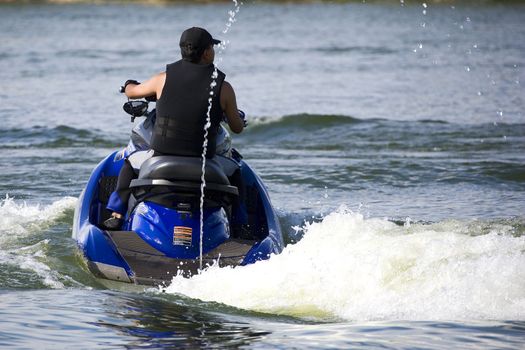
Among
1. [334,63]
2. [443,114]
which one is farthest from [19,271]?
[334,63]

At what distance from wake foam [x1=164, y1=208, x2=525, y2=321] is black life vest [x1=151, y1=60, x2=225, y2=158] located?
91cm

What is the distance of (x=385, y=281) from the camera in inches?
305

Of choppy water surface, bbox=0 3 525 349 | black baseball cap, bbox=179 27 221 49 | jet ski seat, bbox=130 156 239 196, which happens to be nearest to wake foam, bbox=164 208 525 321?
choppy water surface, bbox=0 3 525 349

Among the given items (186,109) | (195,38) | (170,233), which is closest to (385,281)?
(170,233)

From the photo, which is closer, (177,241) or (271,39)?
(177,241)

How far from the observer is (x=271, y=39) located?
3850cm

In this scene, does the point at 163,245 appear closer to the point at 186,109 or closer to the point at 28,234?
the point at 186,109

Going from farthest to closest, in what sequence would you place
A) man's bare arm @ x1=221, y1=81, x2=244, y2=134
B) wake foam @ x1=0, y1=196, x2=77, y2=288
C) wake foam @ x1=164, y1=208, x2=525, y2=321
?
wake foam @ x1=0, y1=196, x2=77, y2=288, man's bare arm @ x1=221, y1=81, x2=244, y2=134, wake foam @ x1=164, y1=208, x2=525, y2=321

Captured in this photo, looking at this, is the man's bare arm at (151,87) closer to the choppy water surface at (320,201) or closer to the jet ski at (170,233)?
the jet ski at (170,233)

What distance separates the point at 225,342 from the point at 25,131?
10.7 meters

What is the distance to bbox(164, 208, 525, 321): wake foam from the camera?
24.2 feet

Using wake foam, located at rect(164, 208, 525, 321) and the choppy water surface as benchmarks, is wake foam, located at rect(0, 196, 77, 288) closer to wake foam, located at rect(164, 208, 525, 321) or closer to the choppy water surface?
the choppy water surface

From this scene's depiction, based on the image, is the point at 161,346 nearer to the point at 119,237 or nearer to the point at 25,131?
the point at 119,237

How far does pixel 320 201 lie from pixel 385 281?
177 inches
